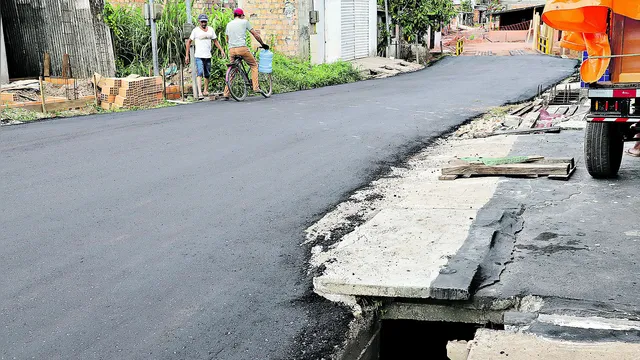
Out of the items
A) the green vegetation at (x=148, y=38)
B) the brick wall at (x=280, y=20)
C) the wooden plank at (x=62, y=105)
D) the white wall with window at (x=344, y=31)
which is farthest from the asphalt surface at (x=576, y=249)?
the white wall with window at (x=344, y=31)

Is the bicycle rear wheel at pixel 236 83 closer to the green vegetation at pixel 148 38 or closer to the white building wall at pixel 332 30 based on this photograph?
the green vegetation at pixel 148 38

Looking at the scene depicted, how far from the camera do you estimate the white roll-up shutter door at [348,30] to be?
25.9 m

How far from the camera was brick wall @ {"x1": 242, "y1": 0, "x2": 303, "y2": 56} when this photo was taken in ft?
74.3

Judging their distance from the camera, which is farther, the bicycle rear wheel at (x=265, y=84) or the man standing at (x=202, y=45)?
the bicycle rear wheel at (x=265, y=84)

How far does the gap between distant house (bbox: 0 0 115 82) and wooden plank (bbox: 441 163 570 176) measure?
1025 cm

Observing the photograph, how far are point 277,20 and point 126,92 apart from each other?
978 cm

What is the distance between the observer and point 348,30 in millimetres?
26484

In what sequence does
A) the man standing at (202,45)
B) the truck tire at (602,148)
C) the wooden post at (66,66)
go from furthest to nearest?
the wooden post at (66,66)
the man standing at (202,45)
the truck tire at (602,148)

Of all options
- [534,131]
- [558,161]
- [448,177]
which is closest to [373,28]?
[534,131]

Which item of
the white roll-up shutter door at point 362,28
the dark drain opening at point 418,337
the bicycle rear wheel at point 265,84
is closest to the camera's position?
the dark drain opening at point 418,337

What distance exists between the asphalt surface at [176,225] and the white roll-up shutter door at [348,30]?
1365 centimetres

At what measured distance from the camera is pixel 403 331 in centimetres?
495

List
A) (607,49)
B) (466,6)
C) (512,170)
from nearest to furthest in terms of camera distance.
Answer: (607,49), (512,170), (466,6)

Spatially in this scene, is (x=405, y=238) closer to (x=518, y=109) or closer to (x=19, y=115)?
(x=518, y=109)
